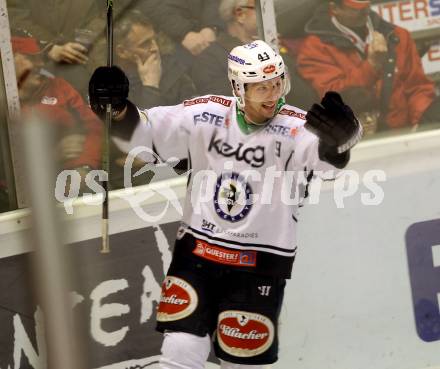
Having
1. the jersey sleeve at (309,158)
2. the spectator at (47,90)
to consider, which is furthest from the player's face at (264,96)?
the spectator at (47,90)

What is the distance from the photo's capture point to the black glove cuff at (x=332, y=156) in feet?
9.36

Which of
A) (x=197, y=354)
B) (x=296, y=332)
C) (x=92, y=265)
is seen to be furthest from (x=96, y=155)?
(x=296, y=332)

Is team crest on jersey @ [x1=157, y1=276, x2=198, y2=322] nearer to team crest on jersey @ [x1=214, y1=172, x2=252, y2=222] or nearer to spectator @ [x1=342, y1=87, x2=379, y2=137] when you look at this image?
team crest on jersey @ [x1=214, y1=172, x2=252, y2=222]

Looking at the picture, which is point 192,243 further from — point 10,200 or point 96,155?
point 10,200

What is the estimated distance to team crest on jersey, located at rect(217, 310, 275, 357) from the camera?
303cm

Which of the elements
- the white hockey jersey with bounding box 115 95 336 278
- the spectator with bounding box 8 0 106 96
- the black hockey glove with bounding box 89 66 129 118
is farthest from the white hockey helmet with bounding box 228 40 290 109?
the spectator with bounding box 8 0 106 96

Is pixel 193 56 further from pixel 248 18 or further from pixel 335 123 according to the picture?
pixel 335 123

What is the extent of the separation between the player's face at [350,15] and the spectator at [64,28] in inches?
47.4

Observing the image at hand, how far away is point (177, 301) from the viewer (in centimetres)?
304

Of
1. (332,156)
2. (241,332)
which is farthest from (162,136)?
(241,332)

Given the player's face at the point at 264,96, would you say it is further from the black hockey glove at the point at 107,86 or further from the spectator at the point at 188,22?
the spectator at the point at 188,22

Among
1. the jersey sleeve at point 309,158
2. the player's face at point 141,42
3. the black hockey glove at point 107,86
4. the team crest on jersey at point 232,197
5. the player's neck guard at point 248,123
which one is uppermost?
the player's face at point 141,42

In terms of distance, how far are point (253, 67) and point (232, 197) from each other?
504 mm

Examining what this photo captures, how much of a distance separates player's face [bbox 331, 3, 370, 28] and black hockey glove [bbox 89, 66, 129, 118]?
5.08ft
